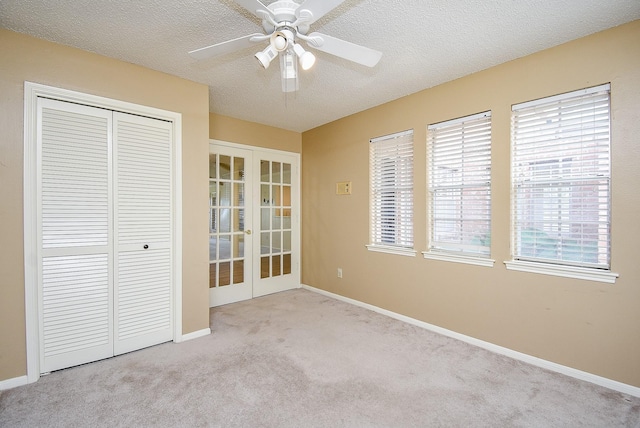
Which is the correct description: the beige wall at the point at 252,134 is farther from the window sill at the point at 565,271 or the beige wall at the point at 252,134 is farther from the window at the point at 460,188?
the window sill at the point at 565,271

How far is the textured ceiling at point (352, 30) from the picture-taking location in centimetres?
185

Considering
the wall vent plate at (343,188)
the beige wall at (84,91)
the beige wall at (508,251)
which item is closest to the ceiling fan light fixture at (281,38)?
the beige wall at (84,91)

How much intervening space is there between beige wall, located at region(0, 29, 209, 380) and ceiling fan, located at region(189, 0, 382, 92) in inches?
44.6

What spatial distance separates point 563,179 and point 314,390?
96.7 inches

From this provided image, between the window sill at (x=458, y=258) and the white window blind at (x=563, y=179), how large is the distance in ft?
0.79

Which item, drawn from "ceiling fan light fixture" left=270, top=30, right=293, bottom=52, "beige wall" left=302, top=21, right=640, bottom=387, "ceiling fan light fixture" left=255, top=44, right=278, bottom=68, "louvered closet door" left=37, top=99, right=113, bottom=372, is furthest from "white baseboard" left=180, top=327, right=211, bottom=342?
"ceiling fan light fixture" left=270, top=30, right=293, bottom=52

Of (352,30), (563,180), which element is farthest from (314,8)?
(563,180)

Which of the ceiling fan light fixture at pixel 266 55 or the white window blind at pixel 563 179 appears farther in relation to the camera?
the white window blind at pixel 563 179

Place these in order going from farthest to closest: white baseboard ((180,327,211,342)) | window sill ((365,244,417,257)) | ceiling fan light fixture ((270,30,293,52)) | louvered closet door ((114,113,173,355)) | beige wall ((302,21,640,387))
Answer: window sill ((365,244,417,257)) → white baseboard ((180,327,211,342)) → louvered closet door ((114,113,173,355)) → beige wall ((302,21,640,387)) → ceiling fan light fixture ((270,30,293,52))

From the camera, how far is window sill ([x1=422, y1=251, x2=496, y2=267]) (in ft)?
8.73

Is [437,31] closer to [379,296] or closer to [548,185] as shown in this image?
[548,185]

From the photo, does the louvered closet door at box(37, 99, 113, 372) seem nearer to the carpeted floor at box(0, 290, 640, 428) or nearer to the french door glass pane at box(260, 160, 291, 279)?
the carpeted floor at box(0, 290, 640, 428)

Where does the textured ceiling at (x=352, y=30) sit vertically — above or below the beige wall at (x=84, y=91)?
above

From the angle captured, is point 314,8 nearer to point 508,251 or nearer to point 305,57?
point 305,57
